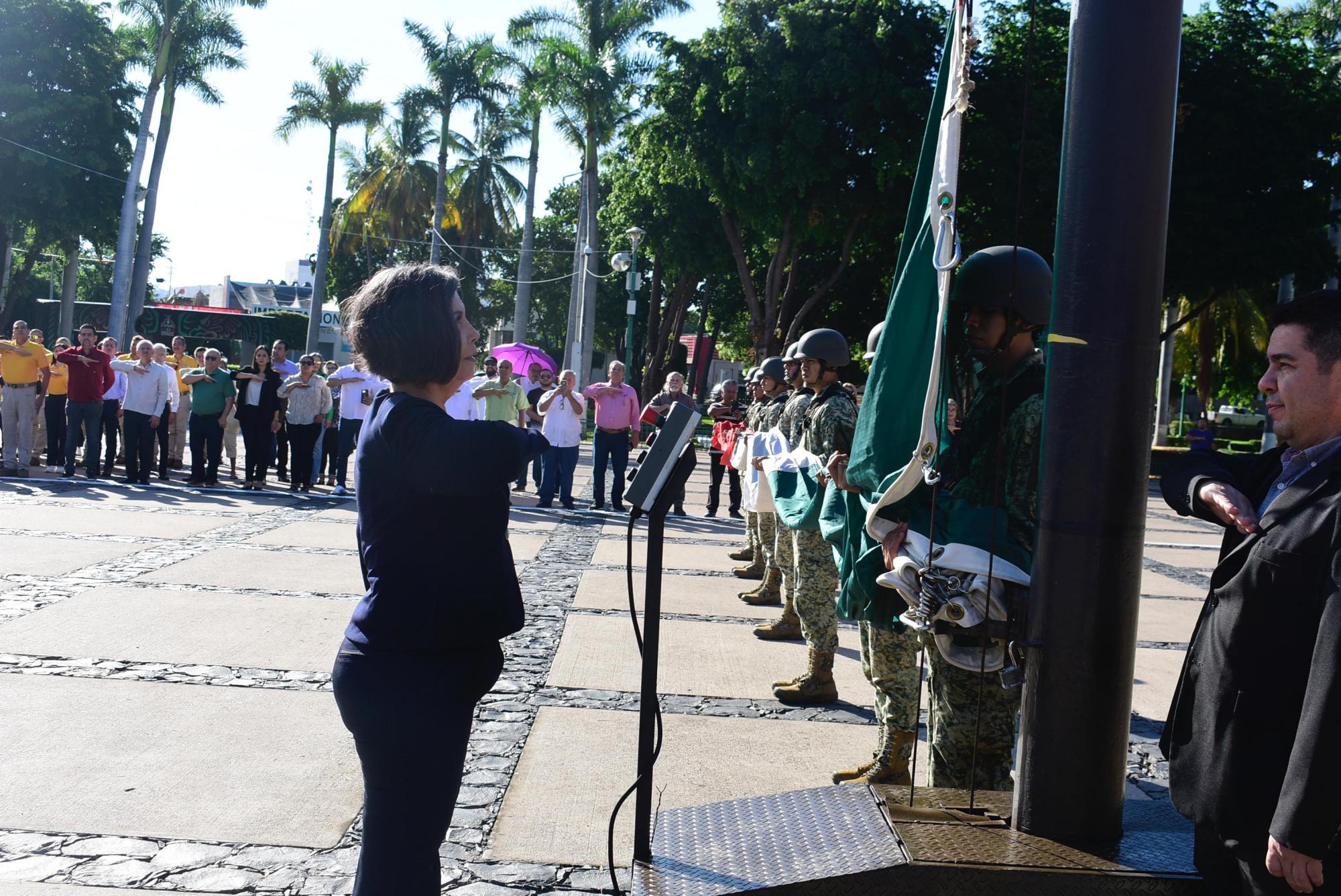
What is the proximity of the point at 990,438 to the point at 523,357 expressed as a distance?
51.2 feet

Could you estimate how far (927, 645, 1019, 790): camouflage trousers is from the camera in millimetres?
3389

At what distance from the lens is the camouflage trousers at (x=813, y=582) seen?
234 inches

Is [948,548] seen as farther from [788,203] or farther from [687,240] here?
[687,240]

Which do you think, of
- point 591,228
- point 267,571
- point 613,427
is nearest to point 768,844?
point 267,571

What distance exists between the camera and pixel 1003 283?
332 centimetres

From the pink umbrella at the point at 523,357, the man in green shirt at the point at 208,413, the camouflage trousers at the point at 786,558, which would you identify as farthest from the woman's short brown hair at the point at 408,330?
the pink umbrella at the point at 523,357

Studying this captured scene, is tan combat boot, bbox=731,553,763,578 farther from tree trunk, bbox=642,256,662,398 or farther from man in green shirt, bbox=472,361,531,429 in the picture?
tree trunk, bbox=642,256,662,398

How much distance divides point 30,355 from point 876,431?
1511 centimetres

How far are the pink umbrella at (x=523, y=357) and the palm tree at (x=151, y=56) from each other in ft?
62.6

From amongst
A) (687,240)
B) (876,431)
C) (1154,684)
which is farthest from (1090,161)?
(687,240)

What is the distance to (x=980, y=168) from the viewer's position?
80.5 ft

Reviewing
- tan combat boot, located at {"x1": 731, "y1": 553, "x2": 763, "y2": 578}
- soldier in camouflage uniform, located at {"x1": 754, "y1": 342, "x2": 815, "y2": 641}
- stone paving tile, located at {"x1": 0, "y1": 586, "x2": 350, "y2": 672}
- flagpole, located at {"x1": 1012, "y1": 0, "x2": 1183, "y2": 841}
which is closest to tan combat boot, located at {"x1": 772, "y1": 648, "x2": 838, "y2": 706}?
soldier in camouflage uniform, located at {"x1": 754, "y1": 342, "x2": 815, "y2": 641}

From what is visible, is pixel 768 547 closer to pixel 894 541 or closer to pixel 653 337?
pixel 894 541

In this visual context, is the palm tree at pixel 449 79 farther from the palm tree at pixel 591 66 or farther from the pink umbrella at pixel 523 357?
the pink umbrella at pixel 523 357
